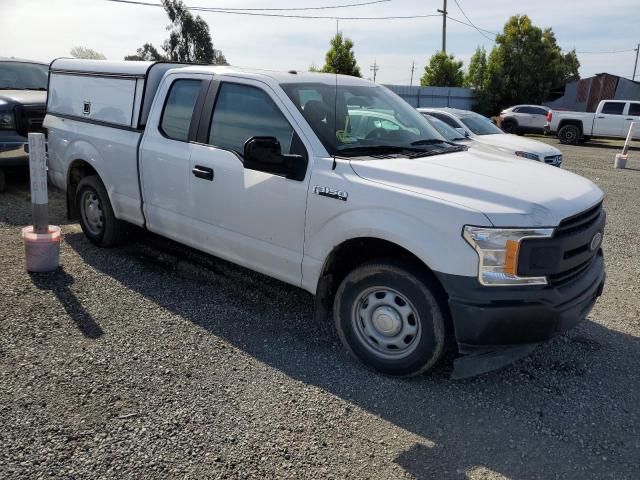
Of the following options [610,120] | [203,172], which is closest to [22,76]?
[203,172]

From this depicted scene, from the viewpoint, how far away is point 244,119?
4.23 metres

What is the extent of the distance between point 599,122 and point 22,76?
842 inches

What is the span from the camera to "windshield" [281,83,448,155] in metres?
3.89

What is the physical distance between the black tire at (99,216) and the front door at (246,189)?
1.52m

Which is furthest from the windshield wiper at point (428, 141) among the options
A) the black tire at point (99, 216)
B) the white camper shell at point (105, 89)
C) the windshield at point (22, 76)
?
the windshield at point (22, 76)

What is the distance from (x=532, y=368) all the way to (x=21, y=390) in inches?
129

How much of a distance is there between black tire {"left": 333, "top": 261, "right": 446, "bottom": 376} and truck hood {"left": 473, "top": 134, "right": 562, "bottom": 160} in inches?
289

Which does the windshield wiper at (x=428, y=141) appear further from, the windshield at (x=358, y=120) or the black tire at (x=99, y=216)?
the black tire at (x=99, y=216)

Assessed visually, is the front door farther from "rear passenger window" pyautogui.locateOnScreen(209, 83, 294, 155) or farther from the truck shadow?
the truck shadow

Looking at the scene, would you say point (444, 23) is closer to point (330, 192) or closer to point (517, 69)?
point (517, 69)

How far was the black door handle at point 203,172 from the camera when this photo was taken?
4316 mm

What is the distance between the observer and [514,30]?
37.3 meters

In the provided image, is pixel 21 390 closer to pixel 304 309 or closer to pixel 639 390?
pixel 304 309

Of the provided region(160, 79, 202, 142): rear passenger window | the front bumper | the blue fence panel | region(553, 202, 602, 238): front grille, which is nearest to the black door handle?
region(160, 79, 202, 142): rear passenger window
